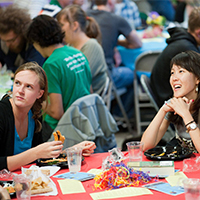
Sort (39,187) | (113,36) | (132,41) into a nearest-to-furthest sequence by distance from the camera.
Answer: (39,187) → (113,36) → (132,41)

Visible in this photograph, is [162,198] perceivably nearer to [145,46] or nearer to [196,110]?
[196,110]

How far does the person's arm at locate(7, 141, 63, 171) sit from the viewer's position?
1.82 metres

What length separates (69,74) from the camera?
9.98 feet

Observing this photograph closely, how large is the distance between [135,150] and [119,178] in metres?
0.39

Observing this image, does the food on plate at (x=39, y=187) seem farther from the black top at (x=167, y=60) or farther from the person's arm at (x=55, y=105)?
the black top at (x=167, y=60)

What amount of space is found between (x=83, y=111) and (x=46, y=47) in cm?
82

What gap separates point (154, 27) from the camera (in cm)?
582

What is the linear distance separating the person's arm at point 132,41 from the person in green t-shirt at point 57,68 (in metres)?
1.88

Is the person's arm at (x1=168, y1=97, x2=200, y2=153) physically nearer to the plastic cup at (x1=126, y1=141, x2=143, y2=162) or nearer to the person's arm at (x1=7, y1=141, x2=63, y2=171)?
the plastic cup at (x1=126, y1=141, x2=143, y2=162)

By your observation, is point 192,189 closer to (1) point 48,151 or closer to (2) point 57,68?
(1) point 48,151

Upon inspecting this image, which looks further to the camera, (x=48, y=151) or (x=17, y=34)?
(x=17, y=34)

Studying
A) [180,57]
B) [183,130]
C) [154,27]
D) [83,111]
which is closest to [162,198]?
[183,130]

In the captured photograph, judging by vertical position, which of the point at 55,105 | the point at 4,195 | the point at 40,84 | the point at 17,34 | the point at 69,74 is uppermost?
the point at 17,34

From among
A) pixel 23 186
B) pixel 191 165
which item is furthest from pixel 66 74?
pixel 23 186
